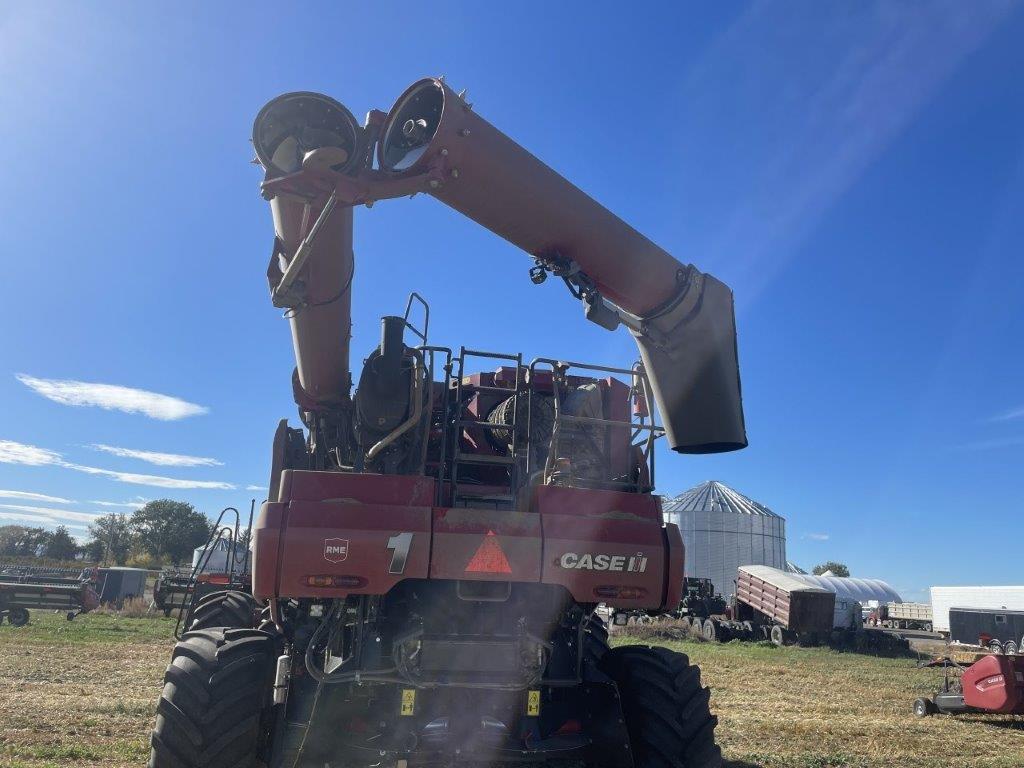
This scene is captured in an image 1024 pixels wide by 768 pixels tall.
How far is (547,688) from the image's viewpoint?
5.28 metres

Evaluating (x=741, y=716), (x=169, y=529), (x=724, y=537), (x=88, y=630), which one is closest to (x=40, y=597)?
(x=88, y=630)

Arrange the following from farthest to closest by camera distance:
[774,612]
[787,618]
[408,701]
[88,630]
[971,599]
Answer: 1. [971,599]
2. [774,612]
3. [787,618]
4. [88,630]
5. [408,701]

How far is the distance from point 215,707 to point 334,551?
1229 millimetres

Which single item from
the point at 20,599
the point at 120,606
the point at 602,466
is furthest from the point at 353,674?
the point at 120,606

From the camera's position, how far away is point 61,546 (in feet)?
254

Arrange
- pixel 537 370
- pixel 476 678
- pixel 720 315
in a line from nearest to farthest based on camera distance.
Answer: pixel 476 678 < pixel 720 315 < pixel 537 370

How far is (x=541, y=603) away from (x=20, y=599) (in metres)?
23.0

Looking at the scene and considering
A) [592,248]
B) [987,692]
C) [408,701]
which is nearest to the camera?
[408,701]

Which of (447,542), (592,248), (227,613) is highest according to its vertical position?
(592,248)

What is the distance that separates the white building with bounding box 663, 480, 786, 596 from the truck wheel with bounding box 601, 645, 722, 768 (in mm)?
41406

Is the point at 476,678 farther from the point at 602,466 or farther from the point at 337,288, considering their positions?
the point at 337,288

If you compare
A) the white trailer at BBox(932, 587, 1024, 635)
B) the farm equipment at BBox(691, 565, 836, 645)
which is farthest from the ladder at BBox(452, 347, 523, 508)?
the white trailer at BBox(932, 587, 1024, 635)

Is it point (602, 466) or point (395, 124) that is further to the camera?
point (602, 466)

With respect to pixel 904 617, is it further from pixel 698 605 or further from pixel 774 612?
pixel 774 612
